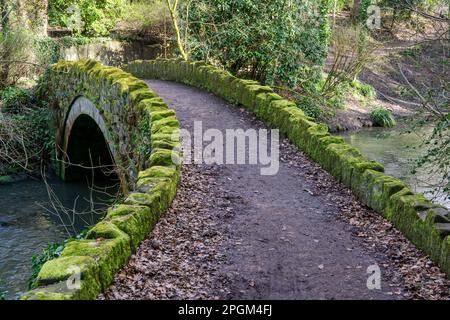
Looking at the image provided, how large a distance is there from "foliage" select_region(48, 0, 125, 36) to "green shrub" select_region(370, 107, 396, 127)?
47.3 feet

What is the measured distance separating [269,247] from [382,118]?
62.7 ft

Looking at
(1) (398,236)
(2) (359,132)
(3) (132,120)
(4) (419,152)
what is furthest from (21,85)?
(1) (398,236)

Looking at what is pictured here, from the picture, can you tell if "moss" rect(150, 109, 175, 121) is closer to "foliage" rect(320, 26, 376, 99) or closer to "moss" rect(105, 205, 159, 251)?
"moss" rect(105, 205, 159, 251)

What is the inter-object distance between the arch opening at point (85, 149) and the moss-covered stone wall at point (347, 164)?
4.33m

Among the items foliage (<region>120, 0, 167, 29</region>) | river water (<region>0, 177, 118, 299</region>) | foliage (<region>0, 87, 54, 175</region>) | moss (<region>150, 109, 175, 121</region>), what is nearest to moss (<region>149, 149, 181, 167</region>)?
river water (<region>0, 177, 118, 299</region>)

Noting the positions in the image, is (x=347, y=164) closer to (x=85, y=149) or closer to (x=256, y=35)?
(x=256, y=35)

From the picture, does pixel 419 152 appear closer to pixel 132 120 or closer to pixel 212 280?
pixel 132 120

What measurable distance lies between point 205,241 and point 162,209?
946 millimetres

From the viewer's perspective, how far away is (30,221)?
616 inches

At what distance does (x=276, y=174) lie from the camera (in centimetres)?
986

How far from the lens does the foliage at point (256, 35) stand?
20359mm

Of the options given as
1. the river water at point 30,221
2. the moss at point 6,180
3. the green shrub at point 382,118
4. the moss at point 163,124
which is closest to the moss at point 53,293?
the river water at point 30,221

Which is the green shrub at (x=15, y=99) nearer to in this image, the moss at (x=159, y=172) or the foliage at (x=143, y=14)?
the foliage at (x=143, y=14)

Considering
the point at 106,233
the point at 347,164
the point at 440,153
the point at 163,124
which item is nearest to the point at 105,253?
the point at 106,233
